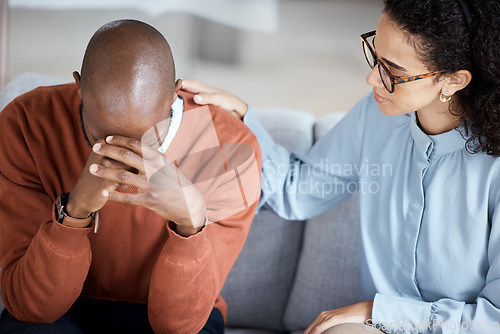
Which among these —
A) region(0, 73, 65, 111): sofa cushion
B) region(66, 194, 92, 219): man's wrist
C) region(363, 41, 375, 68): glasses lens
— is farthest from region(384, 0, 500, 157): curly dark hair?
region(0, 73, 65, 111): sofa cushion

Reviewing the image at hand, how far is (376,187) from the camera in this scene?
1438mm

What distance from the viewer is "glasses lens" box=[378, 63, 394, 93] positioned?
4.08 ft

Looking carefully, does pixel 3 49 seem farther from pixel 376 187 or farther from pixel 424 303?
pixel 424 303

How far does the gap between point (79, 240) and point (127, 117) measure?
0.27 metres

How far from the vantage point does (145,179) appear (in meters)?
1.01

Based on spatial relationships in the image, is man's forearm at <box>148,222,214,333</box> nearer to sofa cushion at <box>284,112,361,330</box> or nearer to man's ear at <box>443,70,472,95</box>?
sofa cushion at <box>284,112,361,330</box>

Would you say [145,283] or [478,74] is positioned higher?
[478,74]

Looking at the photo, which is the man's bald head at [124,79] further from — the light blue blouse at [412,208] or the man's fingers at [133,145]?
the light blue blouse at [412,208]

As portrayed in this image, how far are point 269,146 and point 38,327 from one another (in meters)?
0.71

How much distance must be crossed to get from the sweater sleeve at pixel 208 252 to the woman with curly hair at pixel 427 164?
18cm

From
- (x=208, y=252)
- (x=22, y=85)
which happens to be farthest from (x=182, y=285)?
(x=22, y=85)

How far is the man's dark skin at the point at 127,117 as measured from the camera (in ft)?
3.30

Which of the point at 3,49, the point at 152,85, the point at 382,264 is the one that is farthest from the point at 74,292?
the point at 3,49

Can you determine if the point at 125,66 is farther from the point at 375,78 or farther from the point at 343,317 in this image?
the point at 343,317
